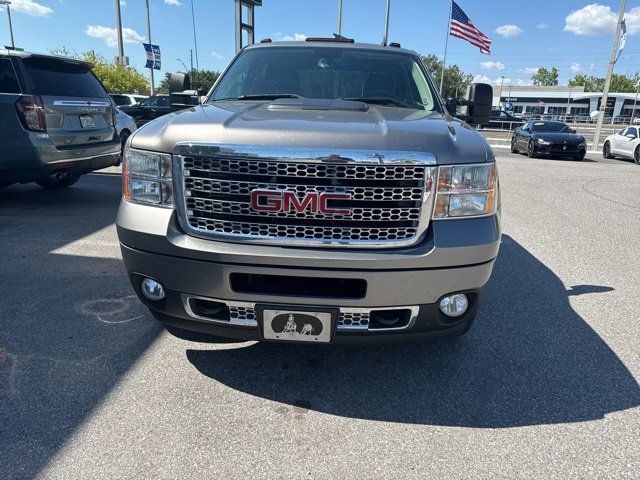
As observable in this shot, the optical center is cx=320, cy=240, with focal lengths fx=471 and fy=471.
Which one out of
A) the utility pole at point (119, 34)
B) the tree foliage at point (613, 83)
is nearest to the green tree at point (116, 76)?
the utility pole at point (119, 34)

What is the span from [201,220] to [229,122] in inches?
20.4

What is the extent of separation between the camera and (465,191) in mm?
2320

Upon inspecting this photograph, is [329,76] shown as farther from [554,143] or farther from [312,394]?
[554,143]

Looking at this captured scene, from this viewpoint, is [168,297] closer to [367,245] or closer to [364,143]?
[367,245]

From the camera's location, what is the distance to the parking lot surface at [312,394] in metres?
2.10

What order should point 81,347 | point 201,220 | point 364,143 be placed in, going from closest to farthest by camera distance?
point 364,143
point 201,220
point 81,347

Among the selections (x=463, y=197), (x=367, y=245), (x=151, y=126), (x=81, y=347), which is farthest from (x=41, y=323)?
(x=463, y=197)

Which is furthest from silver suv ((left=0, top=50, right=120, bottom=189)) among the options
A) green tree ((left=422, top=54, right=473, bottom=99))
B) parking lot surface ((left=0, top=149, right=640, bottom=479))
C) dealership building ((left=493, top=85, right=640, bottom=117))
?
dealership building ((left=493, top=85, right=640, bottom=117))

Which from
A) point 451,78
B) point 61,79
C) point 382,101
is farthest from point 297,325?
point 451,78

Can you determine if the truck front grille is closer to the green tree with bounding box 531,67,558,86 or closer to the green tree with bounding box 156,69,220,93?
the green tree with bounding box 156,69,220,93

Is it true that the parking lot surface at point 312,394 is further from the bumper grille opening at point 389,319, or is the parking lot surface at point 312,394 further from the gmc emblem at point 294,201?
the gmc emblem at point 294,201

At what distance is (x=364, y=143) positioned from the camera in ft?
7.20

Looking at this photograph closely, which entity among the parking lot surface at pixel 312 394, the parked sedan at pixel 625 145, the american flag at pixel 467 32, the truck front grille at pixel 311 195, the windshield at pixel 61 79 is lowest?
the parking lot surface at pixel 312 394

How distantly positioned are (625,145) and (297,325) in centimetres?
1943
